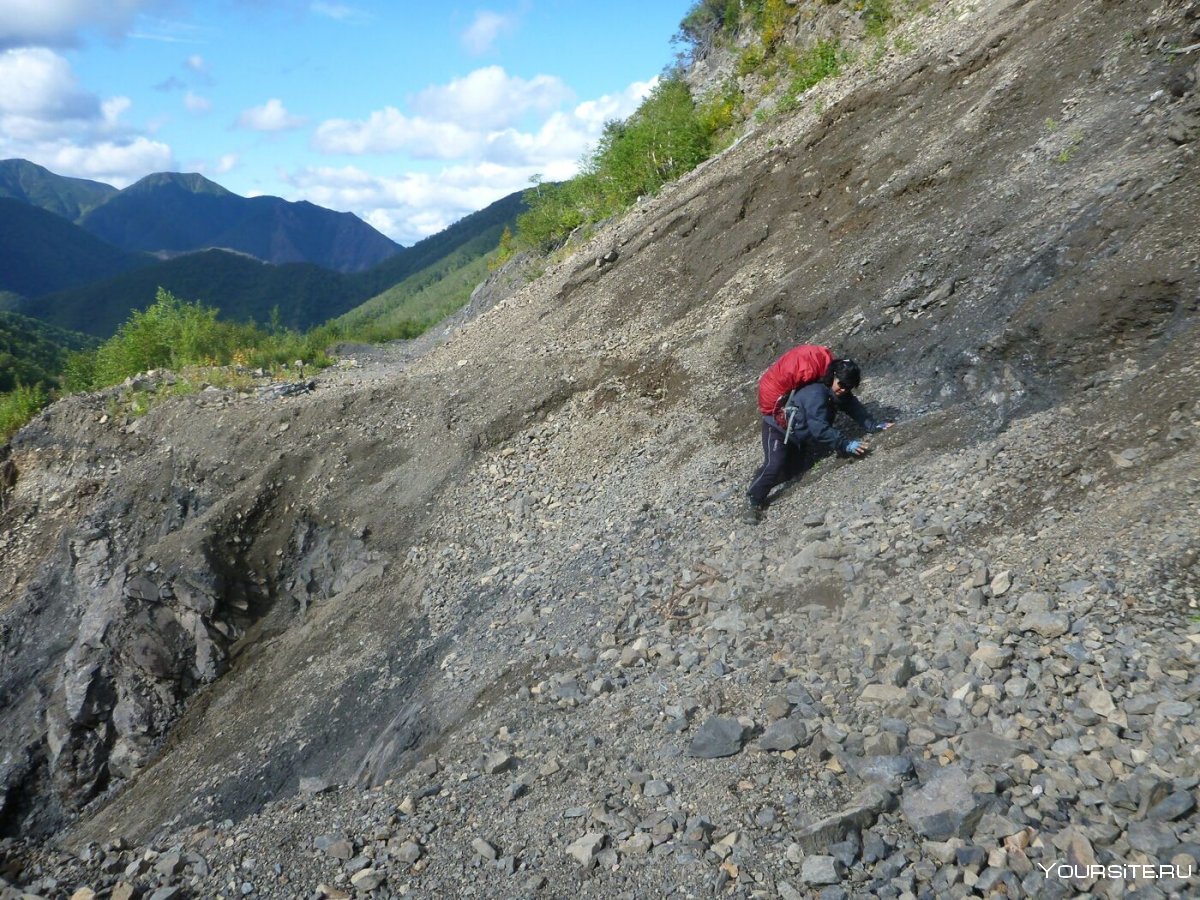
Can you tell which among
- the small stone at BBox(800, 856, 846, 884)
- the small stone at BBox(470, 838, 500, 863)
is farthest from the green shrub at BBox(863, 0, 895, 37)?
the small stone at BBox(470, 838, 500, 863)

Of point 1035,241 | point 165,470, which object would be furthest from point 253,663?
point 1035,241

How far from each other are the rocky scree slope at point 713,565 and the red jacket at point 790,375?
33.6 inches

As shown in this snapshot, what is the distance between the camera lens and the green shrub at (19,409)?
14260 millimetres

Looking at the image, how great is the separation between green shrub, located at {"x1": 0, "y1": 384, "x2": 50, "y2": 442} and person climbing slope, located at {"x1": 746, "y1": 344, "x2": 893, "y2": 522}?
1371 cm

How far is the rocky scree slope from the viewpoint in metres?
4.30

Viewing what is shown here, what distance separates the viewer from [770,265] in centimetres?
1123

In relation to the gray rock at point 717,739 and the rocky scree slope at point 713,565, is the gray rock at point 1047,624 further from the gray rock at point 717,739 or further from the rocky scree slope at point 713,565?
the gray rock at point 717,739

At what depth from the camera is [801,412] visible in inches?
292

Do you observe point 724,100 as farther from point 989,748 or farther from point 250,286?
point 250,286

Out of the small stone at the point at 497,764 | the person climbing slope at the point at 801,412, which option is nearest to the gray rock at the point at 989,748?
the small stone at the point at 497,764

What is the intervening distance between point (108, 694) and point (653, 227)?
10976mm

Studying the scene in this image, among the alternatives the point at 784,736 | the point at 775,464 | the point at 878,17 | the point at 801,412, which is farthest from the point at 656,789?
the point at 878,17

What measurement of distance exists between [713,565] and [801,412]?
174 centimetres

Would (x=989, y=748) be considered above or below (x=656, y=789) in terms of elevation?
below
